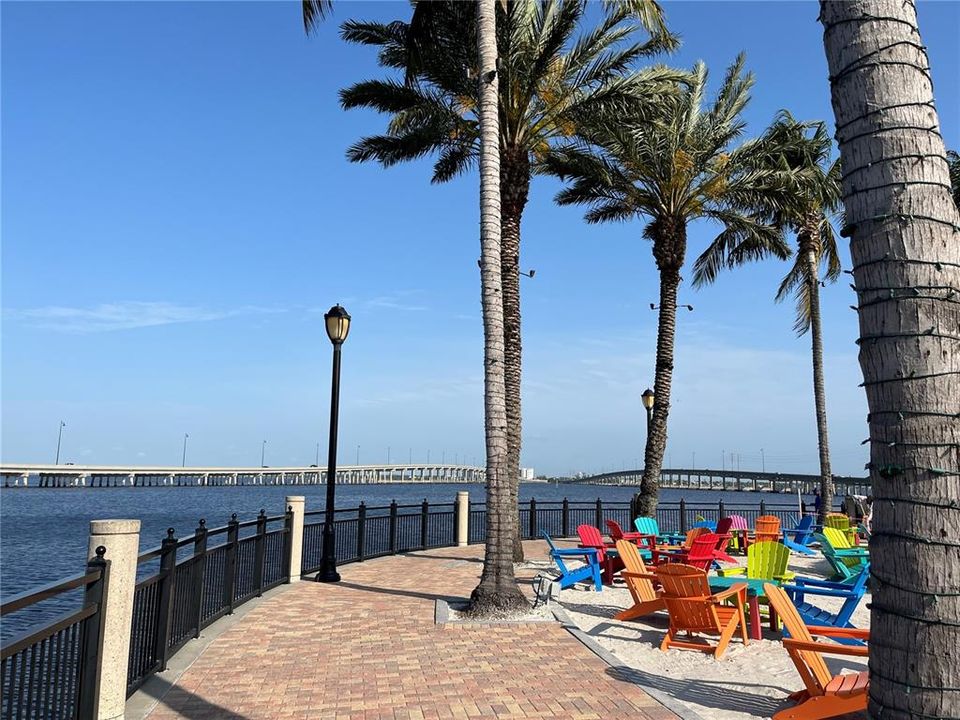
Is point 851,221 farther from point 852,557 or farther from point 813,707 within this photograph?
point 852,557

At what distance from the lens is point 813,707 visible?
559 cm

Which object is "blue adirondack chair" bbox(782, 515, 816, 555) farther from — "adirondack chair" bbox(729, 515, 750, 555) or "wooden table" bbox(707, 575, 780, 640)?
"wooden table" bbox(707, 575, 780, 640)

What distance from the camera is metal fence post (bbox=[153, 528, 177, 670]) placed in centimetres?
689

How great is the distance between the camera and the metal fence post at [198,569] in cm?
804

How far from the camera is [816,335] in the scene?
26000 mm

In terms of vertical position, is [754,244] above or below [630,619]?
above

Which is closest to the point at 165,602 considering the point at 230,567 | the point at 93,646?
the point at 93,646

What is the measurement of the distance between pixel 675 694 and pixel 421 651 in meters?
2.81

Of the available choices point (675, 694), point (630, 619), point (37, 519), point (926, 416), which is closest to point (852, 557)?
point (630, 619)

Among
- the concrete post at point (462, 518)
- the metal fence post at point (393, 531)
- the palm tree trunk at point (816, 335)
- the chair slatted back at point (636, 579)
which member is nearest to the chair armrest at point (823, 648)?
the chair slatted back at point (636, 579)

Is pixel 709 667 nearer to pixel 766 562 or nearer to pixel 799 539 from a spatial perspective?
pixel 766 562

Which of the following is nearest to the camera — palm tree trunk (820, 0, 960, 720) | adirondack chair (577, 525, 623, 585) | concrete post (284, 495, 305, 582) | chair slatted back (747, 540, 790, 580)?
palm tree trunk (820, 0, 960, 720)

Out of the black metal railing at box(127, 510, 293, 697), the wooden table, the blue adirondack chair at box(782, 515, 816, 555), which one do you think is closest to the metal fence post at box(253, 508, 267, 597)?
the black metal railing at box(127, 510, 293, 697)

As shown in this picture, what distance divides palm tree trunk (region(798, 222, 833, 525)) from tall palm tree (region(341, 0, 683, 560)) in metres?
12.8
